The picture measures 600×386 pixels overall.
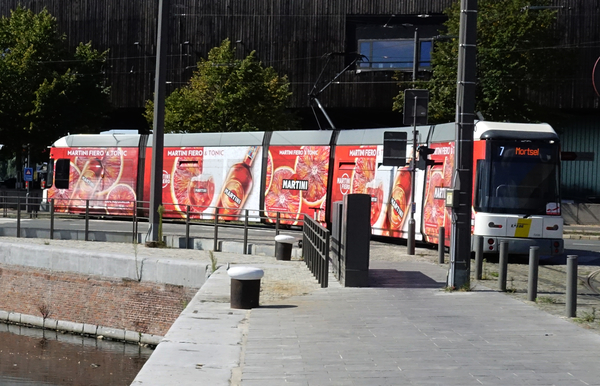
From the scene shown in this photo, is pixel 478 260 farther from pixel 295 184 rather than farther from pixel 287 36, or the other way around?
pixel 287 36

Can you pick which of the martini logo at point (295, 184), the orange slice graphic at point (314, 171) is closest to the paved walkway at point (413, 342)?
the orange slice graphic at point (314, 171)

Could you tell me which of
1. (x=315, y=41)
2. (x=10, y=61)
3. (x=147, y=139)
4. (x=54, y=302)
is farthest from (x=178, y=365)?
(x=315, y=41)

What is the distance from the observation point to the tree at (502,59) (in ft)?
120

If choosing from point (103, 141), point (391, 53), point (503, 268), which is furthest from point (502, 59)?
point (503, 268)

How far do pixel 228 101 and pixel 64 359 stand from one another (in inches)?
1102

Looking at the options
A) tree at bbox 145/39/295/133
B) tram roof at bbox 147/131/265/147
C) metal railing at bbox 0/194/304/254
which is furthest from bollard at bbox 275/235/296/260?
Result: tree at bbox 145/39/295/133

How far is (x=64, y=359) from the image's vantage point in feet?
46.9

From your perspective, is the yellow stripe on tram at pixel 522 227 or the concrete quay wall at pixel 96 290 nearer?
the concrete quay wall at pixel 96 290

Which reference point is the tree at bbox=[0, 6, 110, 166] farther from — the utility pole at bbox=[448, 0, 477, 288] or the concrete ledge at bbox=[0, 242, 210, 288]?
the utility pole at bbox=[448, 0, 477, 288]

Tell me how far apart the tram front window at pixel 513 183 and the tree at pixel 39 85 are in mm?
30169

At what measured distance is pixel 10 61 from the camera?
4306 centimetres

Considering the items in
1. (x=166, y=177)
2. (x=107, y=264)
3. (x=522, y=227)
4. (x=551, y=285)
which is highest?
(x=166, y=177)

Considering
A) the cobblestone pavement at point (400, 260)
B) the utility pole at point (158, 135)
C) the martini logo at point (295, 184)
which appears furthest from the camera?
the martini logo at point (295, 184)

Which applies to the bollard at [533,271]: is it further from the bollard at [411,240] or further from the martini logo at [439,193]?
the martini logo at [439,193]
